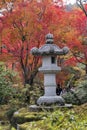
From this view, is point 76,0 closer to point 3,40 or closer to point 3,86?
point 3,40

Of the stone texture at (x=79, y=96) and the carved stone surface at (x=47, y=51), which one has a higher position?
the carved stone surface at (x=47, y=51)

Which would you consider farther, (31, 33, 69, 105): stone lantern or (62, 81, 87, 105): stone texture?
(62, 81, 87, 105): stone texture

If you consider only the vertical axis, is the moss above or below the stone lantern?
below

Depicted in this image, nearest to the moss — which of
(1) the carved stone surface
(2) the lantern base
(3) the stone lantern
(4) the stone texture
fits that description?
(2) the lantern base

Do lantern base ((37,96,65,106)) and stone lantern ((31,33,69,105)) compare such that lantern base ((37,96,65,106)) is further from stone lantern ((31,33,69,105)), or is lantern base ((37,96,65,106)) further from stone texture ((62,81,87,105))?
stone texture ((62,81,87,105))

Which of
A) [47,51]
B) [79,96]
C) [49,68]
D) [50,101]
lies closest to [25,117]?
[50,101]

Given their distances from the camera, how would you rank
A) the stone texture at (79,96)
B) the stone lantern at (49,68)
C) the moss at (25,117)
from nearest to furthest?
the moss at (25,117) → the stone lantern at (49,68) → the stone texture at (79,96)

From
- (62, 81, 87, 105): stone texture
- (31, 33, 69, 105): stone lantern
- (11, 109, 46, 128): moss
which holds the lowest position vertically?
(62, 81, 87, 105): stone texture

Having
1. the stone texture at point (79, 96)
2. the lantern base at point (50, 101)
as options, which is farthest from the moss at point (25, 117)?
the stone texture at point (79, 96)

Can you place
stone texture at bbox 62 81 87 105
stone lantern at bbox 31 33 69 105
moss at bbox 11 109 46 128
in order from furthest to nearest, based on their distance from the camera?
stone texture at bbox 62 81 87 105, stone lantern at bbox 31 33 69 105, moss at bbox 11 109 46 128

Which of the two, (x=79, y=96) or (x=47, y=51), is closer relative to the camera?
(x=47, y=51)

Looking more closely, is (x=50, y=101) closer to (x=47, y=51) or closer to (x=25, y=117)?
(x=25, y=117)

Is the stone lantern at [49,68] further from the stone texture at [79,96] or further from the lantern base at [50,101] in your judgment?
the stone texture at [79,96]

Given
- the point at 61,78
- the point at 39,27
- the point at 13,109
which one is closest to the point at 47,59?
the point at 13,109
